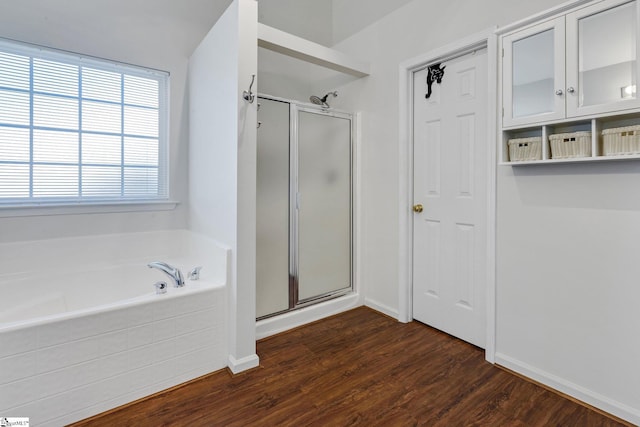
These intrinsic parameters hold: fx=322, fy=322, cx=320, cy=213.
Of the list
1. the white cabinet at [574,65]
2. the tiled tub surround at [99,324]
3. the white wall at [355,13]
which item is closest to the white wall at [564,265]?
the white cabinet at [574,65]

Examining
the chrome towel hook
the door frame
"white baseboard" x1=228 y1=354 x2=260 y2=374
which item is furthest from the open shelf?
"white baseboard" x1=228 y1=354 x2=260 y2=374

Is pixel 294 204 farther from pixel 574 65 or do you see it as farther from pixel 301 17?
pixel 301 17

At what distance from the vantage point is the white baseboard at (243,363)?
6.46 ft

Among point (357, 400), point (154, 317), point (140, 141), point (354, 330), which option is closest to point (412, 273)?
point (354, 330)

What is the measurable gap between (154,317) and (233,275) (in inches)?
19.0

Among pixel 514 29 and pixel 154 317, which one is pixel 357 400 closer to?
pixel 154 317

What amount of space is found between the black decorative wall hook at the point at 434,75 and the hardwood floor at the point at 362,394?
6.42 ft

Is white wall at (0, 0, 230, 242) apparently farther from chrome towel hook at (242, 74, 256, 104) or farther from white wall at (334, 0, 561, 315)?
white wall at (334, 0, 561, 315)

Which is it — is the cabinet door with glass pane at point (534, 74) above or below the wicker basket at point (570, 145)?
above

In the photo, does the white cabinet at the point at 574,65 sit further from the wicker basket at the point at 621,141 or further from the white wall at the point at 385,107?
the white wall at the point at 385,107

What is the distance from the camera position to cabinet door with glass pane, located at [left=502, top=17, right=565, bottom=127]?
1.67 meters

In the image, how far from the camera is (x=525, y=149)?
6.15 feet
